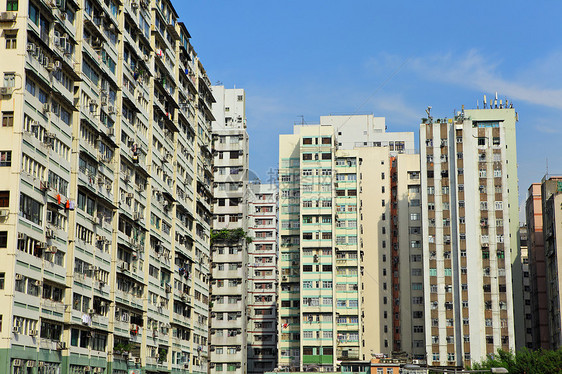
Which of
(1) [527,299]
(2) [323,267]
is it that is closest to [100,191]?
(2) [323,267]

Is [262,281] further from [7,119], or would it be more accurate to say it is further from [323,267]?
[7,119]

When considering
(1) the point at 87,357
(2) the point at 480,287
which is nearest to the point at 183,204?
(1) the point at 87,357

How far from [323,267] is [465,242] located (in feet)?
68.6

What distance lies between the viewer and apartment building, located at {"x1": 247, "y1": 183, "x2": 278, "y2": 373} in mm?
134250

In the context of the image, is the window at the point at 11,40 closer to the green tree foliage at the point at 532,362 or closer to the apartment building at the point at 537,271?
the green tree foliage at the point at 532,362

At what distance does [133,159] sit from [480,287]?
6072cm

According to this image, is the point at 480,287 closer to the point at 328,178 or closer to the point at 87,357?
the point at 328,178

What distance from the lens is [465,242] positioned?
366 feet

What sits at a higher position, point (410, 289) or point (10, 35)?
point (10, 35)

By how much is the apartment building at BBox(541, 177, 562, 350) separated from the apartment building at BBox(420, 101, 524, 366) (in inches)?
206

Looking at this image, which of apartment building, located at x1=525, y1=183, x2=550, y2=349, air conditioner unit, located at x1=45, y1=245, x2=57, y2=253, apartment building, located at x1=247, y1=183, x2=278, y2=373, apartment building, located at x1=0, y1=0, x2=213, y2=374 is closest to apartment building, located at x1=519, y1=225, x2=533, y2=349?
apartment building, located at x1=525, y1=183, x2=550, y2=349

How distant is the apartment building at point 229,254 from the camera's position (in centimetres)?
10606

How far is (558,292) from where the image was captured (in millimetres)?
104062

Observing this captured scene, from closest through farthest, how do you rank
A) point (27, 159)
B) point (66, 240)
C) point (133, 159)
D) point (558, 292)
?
point (27, 159), point (66, 240), point (133, 159), point (558, 292)
